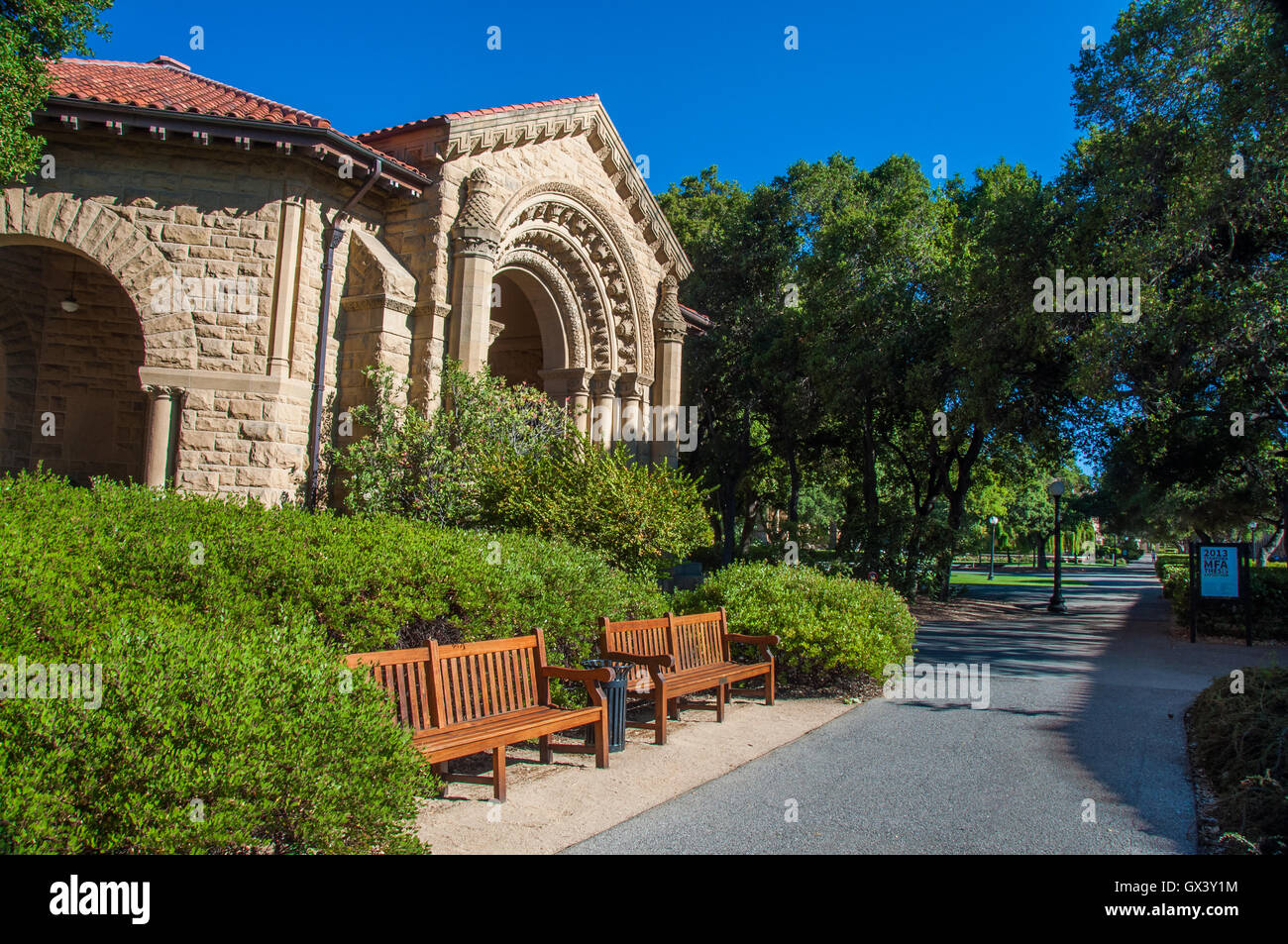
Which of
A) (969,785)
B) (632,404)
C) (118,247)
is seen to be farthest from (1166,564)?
(118,247)

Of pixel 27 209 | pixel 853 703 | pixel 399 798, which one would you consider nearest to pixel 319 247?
pixel 27 209

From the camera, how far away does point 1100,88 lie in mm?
15336

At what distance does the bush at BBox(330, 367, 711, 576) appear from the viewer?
32.2 ft

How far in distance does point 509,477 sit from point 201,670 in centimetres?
706

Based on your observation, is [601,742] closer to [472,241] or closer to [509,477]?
[509,477]

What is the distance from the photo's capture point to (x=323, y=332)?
11836 millimetres

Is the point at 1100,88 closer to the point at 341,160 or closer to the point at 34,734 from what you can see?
the point at 341,160

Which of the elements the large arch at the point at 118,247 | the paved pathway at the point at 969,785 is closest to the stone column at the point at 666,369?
the large arch at the point at 118,247

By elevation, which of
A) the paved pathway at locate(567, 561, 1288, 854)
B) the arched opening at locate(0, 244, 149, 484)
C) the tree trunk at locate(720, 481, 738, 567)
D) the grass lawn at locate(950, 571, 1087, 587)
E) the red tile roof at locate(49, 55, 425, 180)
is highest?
the red tile roof at locate(49, 55, 425, 180)

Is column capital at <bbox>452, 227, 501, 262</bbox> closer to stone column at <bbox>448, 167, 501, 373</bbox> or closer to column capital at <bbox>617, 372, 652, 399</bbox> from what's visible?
stone column at <bbox>448, 167, 501, 373</bbox>

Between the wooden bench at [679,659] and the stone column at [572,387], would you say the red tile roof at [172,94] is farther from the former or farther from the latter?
the wooden bench at [679,659]

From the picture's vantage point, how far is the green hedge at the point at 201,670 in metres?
2.88

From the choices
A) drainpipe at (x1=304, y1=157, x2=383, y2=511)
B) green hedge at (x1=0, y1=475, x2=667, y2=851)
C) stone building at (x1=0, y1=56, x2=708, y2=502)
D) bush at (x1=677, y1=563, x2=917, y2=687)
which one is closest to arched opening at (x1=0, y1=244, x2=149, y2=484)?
stone building at (x1=0, y1=56, x2=708, y2=502)

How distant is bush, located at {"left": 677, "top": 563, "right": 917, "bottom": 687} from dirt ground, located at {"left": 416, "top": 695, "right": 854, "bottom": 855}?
104 cm
